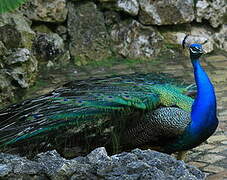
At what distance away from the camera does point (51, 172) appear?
9.20 ft

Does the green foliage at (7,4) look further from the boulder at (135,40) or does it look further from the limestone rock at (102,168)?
the boulder at (135,40)

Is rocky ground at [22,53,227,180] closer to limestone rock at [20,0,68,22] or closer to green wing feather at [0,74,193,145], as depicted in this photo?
green wing feather at [0,74,193,145]

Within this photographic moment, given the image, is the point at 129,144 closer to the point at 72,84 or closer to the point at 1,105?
the point at 72,84

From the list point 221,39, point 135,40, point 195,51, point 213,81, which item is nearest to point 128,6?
point 135,40

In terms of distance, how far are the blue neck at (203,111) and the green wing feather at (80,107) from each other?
3.0 inches

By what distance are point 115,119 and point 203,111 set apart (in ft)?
1.88

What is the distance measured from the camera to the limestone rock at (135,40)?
7.36 metres

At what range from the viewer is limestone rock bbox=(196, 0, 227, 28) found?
7488mm

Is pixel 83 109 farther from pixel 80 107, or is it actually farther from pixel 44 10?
pixel 44 10

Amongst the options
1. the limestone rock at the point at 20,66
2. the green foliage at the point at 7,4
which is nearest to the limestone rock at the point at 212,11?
the limestone rock at the point at 20,66

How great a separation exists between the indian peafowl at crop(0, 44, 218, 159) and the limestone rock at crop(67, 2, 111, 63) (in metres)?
3.41

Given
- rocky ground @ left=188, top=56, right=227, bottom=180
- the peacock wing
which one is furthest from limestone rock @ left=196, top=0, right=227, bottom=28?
the peacock wing

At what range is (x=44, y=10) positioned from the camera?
7086 millimetres

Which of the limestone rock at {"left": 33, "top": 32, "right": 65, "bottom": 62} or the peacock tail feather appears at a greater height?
the peacock tail feather
